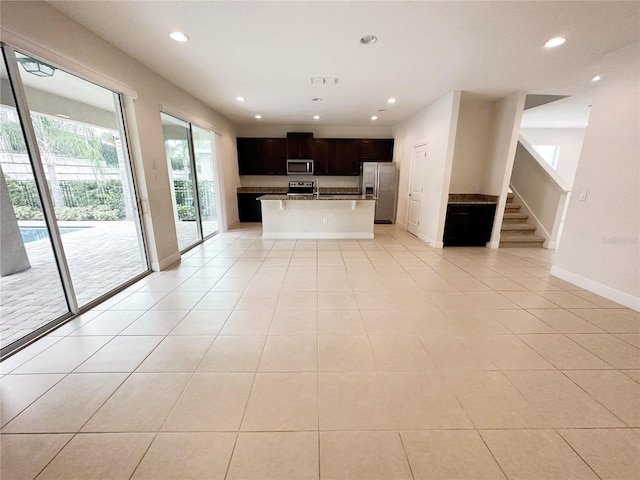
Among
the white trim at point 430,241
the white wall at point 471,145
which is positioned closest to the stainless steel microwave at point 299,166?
the white trim at point 430,241

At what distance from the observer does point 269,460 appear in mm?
1175

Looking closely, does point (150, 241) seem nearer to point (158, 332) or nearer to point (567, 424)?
point (158, 332)

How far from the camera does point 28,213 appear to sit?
2287 millimetres

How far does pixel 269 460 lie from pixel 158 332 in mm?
1524

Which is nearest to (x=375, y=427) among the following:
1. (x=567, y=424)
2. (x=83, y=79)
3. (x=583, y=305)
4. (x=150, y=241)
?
(x=567, y=424)

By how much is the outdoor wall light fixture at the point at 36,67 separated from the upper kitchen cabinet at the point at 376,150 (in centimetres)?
620

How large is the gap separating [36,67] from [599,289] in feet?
19.9

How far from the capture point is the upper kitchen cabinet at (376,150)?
713 cm

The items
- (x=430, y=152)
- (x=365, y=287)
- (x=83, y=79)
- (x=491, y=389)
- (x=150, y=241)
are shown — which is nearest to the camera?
(x=491, y=389)

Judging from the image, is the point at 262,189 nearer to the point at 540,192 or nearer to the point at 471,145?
the point at 471,145

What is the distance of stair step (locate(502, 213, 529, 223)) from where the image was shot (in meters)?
5.18

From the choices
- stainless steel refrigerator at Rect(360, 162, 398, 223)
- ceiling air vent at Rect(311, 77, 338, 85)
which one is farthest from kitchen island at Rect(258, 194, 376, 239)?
ceiling air vent at Rect(311, 77, 338, 85)

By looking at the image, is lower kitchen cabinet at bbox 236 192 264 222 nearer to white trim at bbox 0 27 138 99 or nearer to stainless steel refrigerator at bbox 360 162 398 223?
stainless steel refrigerator at bbox 360 162 398 223

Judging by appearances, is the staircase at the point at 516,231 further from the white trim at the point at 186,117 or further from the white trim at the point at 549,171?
the white trim at the point at 186,117
